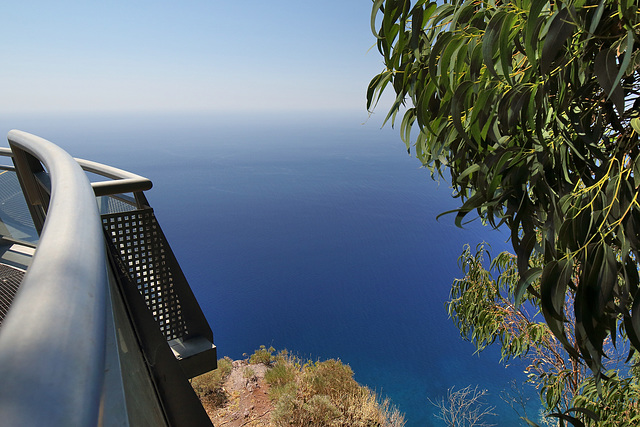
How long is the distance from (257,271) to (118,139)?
211ft

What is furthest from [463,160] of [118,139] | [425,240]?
[118,139]

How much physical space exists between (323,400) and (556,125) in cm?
528

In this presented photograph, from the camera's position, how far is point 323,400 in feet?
18.4

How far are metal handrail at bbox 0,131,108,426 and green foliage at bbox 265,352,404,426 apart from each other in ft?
18.6

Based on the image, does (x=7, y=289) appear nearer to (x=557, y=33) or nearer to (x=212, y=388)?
(x=557, y=33)

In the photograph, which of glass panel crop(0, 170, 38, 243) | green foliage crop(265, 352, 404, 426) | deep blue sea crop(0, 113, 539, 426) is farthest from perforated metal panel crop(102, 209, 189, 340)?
deep blue sea crop(0, 113, 539, 426)

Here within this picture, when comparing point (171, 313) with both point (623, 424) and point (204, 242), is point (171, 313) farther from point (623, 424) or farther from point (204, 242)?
point (204, 242)

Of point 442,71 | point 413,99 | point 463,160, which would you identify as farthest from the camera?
point 463,160

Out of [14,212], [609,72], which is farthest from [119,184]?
[609,72]

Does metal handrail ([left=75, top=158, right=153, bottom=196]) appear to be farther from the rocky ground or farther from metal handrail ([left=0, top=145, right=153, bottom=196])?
the rocky ground

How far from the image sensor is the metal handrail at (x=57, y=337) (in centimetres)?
18

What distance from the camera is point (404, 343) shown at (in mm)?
20344

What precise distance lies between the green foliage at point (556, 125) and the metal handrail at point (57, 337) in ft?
3.07

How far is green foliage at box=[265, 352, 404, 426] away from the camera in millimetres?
5438
